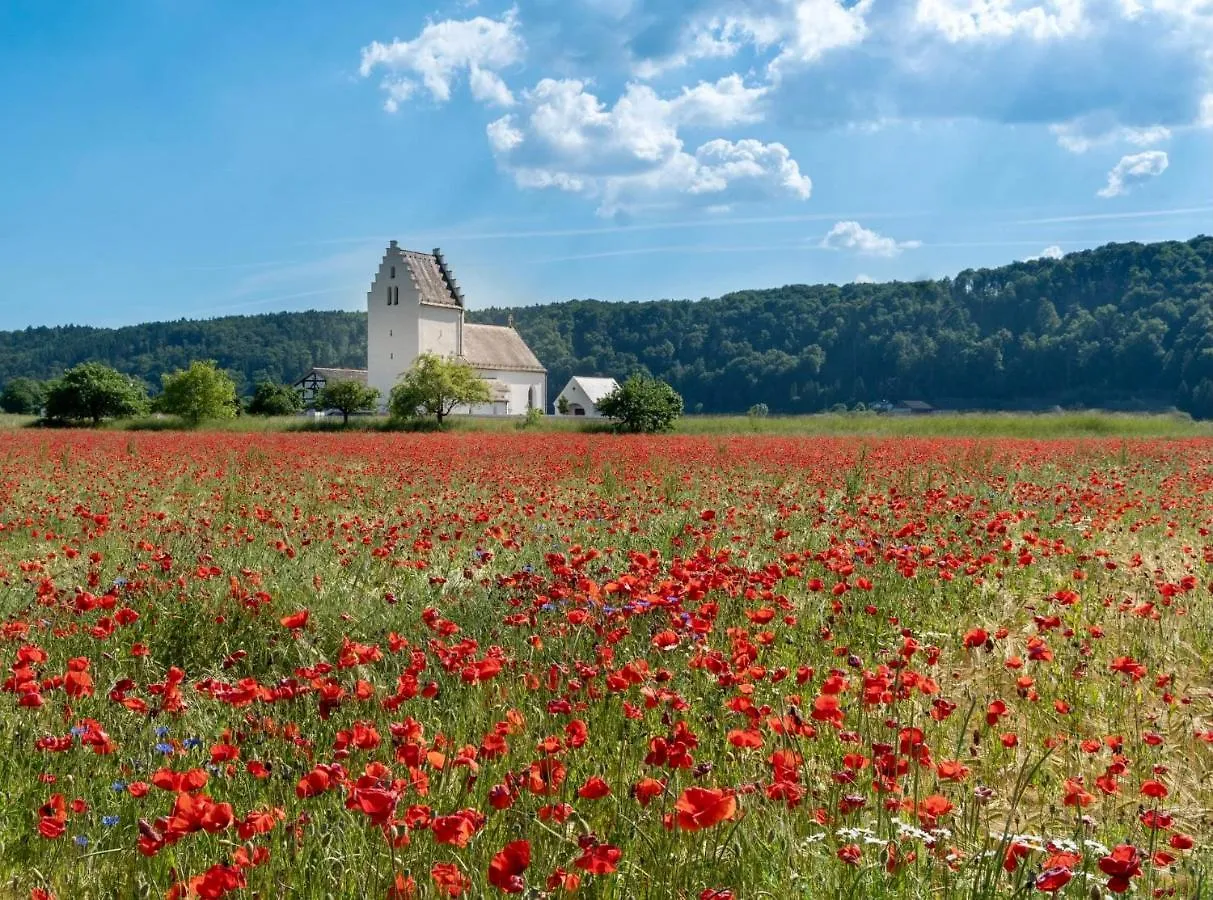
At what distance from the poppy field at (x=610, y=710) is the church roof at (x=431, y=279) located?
59.1m

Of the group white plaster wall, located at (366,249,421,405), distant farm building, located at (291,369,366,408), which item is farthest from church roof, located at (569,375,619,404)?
white plaster wall, located at (366,249,421,405)

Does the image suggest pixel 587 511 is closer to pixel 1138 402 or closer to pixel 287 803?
pixel 287 803

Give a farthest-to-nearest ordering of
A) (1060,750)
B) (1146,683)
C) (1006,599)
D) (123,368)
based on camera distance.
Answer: (123,368) → (1006,599) → (1146,683) → (1060,750)

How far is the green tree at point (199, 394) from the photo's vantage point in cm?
5450

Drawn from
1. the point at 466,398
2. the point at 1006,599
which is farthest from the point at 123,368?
the point at 1006,599

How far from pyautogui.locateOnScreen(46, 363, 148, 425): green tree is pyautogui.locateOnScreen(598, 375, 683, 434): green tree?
2736cm

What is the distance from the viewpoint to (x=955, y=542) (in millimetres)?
7707

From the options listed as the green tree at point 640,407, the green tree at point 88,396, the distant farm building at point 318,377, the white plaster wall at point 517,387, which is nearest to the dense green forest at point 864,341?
the white plaster wall at point 517,387

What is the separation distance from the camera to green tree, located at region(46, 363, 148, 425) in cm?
5150

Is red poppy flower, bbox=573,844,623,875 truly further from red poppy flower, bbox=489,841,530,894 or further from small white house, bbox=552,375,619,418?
small white house, bbox=552,375,619,418

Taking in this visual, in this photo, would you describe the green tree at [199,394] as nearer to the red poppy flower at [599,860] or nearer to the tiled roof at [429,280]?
the tiled roof at [429,280]

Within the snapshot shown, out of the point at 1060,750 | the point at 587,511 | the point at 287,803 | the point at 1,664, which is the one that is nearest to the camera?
the point at 287,803

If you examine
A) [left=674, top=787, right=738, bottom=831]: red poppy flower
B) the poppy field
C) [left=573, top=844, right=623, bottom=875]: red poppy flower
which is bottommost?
the poppy field

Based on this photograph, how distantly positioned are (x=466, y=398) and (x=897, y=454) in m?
35.7
